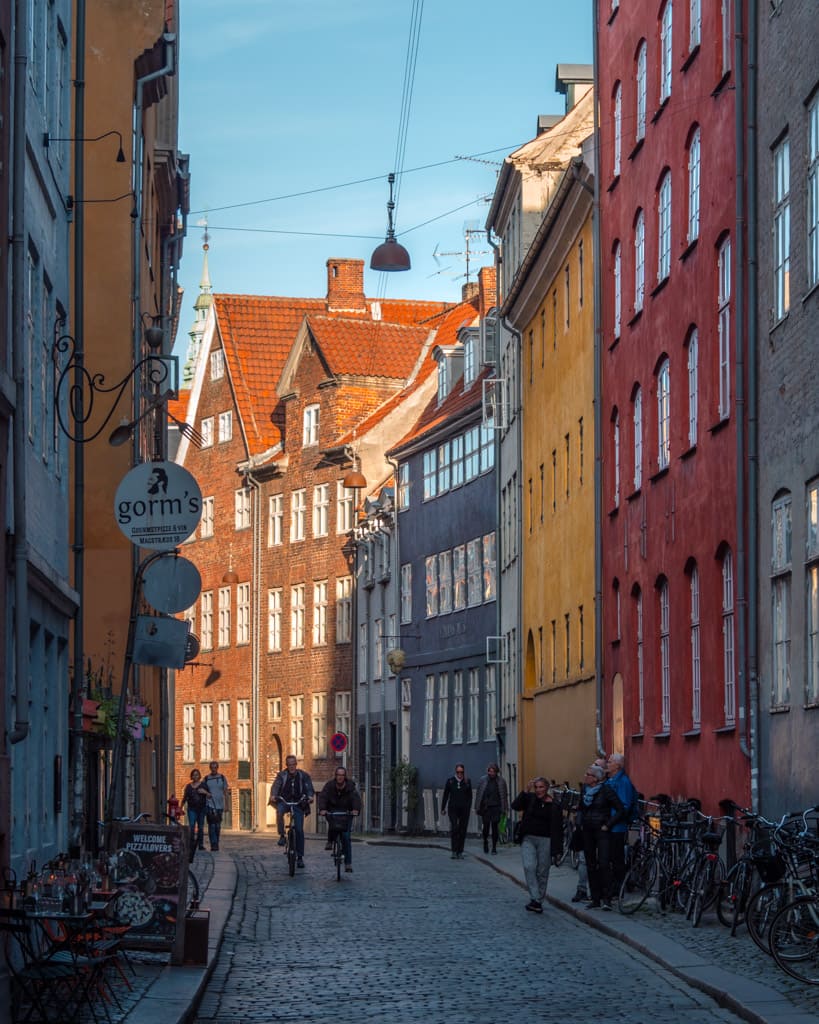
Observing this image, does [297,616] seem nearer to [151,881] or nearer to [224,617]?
[224,617]

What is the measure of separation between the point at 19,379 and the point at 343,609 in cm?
4925

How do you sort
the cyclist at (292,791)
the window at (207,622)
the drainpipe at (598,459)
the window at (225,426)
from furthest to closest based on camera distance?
the window at (207,622) < the window at (225,426) < the drainpipe at (598,459) < the cyclist at (292,791)

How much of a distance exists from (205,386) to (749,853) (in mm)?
56078

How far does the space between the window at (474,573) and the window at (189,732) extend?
2227 centimetres

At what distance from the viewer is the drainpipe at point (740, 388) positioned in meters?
22.4

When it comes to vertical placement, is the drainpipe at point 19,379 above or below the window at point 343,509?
below

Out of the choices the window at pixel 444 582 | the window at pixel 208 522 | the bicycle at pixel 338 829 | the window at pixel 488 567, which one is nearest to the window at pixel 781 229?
the bicycle at pixel 338 829

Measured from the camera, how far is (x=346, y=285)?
240 ft

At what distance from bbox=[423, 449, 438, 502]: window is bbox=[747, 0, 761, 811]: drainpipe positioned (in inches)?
1287

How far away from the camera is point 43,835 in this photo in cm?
1692

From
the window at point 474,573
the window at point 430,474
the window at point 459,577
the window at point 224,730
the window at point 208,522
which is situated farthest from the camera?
the window at point 208,522

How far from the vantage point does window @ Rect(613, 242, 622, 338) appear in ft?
105

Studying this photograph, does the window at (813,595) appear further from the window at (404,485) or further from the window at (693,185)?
the window at (404,485)

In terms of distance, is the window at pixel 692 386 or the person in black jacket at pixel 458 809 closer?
the window at pixel 692 386
